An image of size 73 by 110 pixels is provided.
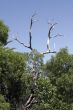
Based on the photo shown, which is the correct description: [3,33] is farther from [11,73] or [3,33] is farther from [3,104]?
[3,104]

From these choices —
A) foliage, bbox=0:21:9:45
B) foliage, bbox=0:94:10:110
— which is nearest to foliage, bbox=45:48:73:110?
foliage, bbox=0:21:9:45

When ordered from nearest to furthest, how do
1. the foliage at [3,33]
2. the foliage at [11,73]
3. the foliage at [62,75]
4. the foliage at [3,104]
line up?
the foliage at [3,104] → the foliage at [11,73] → the foliage at [62,75] → the foliage at [3,33]

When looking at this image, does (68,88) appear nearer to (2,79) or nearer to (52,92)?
(52,92)

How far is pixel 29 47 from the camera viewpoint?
18844 millimetres

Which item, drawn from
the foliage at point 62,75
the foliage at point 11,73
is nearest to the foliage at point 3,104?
the foliage at point 11,73

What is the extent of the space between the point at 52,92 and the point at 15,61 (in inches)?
95.5

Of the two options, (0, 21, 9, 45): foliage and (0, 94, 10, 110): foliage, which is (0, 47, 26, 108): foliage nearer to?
(0, 94, 10, 110): foliage

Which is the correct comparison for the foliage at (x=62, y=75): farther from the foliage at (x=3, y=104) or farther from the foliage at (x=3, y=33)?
the foliage at (x=3, y=104)

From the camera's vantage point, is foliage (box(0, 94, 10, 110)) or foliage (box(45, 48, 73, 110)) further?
foliage (box(45, 48, 73, 110))

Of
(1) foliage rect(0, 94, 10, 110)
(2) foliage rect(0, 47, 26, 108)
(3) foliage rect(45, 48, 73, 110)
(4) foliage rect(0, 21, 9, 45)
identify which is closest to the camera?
(1) foliage rect(0, 94, 10, 110)

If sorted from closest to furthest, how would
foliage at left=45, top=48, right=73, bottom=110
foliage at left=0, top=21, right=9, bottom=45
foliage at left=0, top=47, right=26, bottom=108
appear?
foliage at left=0, top=47, right=26, bottom=108 < foliage at left=45, top=48, right=73, bottom=110 < foliage at left=0, top=21, right=9, bottom=45

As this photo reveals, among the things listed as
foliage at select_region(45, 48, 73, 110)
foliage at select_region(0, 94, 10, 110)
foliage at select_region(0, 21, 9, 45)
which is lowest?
A: foliage at select_region(0, 94, 10, 110)

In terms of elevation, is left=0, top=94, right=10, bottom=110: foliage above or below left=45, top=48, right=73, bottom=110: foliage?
below

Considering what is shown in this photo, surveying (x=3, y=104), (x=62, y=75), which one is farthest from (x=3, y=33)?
(x=3, y=104)
